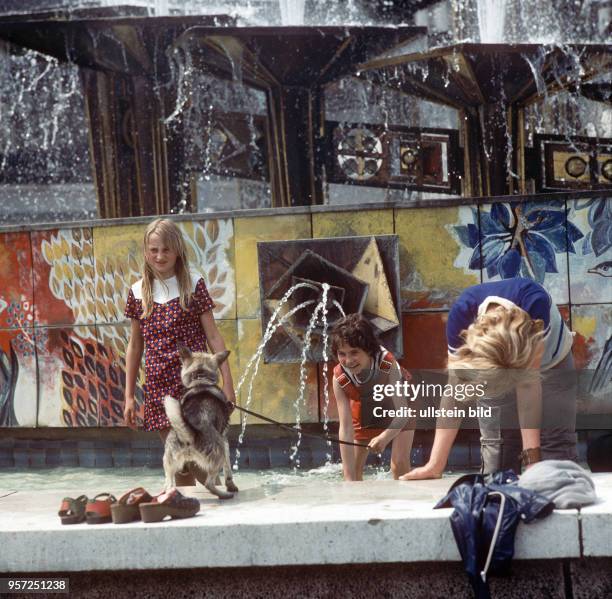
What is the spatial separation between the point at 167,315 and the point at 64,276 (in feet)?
12.7

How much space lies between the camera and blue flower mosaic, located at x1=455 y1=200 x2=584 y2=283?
27.4 feet

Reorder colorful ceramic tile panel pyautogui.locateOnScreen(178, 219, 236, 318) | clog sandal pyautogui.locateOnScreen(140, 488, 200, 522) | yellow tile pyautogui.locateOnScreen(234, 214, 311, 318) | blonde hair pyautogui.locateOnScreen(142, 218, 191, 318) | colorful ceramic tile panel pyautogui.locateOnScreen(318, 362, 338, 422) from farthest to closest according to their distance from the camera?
1. colorful ceramic tile panel pyautogui.locateOnScreen(178, 219, 236, 318)
2. yellow tile pyautogui.locateOnScreen(234, 214, 311, 318)
3. colorful ceramic tile panel pyautogui.locateOnScreen(318, 362, 338, 422)
4. blonde hair pyautogui.locateOnScreen(142, 218, 191, 318)
5. clog sandal pyautogui.locateOnScreen(140, 488, 200, 522)

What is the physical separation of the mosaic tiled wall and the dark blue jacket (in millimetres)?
4513

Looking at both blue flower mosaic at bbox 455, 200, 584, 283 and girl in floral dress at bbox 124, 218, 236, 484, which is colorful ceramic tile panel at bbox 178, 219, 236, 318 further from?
girl in floral dress at bbox 124, 218, 236, 484

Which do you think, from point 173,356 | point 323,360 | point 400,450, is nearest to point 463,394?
point 400,450

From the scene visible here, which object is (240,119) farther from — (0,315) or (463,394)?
(463,394)

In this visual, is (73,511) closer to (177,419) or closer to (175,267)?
(177,419)

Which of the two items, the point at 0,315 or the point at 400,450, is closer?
the point at 400,450

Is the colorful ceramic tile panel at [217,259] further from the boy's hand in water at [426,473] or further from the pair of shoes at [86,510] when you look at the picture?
the pair of shoes at [86,510]

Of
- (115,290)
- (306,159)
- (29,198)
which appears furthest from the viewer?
(29,198)

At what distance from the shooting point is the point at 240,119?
13117 mm

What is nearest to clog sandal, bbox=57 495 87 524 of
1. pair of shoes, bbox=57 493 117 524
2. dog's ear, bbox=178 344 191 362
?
pair of shoes, bbox=57 493 117 524

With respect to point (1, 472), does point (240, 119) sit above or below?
above

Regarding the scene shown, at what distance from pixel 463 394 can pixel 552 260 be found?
13.0ft
